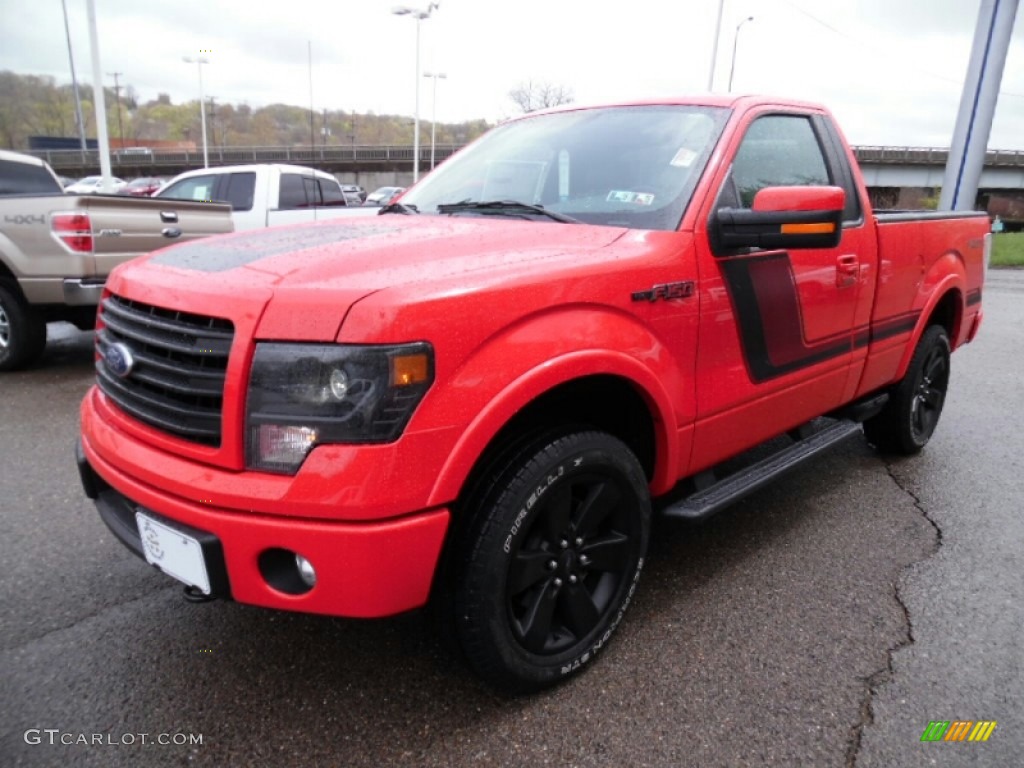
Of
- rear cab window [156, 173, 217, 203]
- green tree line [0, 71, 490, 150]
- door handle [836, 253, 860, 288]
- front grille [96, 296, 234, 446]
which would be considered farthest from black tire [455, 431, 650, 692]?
green tree line [0, 71, 490, 150]

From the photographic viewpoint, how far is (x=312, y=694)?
2189mm

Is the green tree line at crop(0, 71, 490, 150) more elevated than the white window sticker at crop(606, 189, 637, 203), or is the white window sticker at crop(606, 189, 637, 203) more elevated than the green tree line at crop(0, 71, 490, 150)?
the green tree line at crop(0, 71, 490, 150)

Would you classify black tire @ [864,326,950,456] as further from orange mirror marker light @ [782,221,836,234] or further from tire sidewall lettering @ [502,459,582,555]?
tire sidewall lettering @ [502,459,582,555]

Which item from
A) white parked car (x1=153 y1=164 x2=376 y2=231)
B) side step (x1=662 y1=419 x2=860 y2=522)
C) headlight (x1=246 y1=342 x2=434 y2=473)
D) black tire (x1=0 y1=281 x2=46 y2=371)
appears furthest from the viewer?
white parked car (x1=153 y1=164 x2=376 y2=231)

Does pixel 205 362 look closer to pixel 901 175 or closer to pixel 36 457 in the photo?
pixel 36 457

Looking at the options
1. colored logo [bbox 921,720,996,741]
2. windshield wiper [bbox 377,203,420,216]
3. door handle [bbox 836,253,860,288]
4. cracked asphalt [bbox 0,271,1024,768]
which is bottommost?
cracked asphalt [bbox 0,271,1024,768]

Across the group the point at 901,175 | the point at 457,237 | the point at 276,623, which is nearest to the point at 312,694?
the point at 276,623

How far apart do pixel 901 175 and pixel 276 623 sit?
45.2 m

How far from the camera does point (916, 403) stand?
4.29m

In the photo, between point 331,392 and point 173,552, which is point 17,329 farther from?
point 331,392

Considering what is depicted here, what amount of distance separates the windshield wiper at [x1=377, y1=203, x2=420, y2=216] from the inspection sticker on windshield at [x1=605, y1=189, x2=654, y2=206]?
901mm

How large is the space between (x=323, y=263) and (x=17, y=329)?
A: 5.15m

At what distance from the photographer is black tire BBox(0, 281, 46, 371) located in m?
5.78

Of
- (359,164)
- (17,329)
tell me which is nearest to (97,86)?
(17,329)
